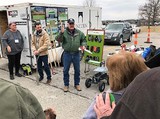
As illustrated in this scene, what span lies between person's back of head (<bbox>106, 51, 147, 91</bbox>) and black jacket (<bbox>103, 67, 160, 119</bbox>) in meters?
1.05

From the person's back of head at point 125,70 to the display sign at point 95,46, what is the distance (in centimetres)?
478

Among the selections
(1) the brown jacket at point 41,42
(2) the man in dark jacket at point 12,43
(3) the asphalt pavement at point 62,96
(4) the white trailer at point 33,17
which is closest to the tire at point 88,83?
(3) the asphalt pavement at point 62,96

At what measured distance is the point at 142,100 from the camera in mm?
833

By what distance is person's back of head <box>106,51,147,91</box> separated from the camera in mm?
1951

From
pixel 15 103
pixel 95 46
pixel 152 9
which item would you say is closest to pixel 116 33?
pixel 95 46

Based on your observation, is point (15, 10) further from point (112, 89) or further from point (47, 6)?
point (112, 89)

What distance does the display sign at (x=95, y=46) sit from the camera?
273 inches

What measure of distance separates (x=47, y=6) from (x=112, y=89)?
19.1ft

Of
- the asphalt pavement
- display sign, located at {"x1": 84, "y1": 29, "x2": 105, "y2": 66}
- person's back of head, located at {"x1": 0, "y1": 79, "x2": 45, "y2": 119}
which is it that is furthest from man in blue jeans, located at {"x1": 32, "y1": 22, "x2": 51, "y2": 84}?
person's back of head, located at {"x1": 0, "y1": 79, "x2": 45, "y2": 119}

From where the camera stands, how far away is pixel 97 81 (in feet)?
18.7

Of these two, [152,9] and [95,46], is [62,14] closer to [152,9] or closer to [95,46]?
[95,46]

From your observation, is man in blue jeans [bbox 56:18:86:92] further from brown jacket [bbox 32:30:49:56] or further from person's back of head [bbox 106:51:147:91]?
person's back of head [bbox 106:51:147:91]

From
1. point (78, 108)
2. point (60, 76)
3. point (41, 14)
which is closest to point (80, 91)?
point (78, 108)

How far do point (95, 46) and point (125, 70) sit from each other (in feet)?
17.0
